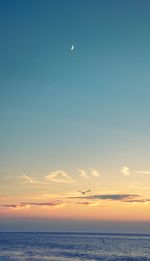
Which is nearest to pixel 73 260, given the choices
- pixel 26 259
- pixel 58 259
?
pixel 58 259

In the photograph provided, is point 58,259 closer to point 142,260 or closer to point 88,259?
point 88,259

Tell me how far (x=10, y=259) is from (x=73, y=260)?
10463mm

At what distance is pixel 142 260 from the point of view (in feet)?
226

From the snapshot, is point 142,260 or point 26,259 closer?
point 26,259

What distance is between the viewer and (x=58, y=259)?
6688 centimetres

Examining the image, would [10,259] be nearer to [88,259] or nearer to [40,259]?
[40,259]

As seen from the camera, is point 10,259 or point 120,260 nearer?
point 10,259

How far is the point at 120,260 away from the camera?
222 ft

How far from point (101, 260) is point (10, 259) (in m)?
15.7

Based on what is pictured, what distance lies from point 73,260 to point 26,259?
7806 millimetres

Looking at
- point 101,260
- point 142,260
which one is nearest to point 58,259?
point 101,260

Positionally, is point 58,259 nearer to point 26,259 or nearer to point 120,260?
point 26,259

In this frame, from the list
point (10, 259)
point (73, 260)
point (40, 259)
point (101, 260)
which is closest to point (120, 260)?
point (101, 260)

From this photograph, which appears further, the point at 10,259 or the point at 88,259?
the point at 88,259
